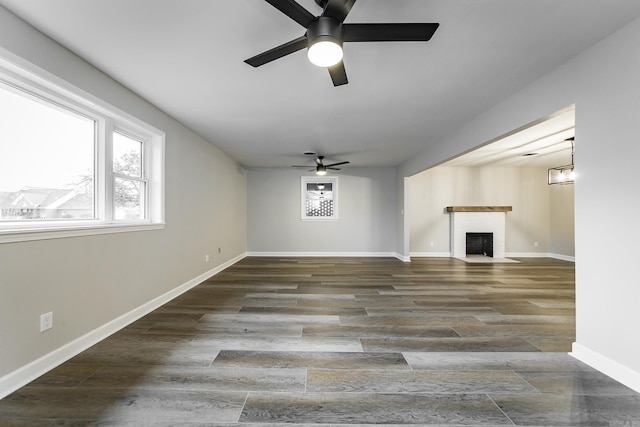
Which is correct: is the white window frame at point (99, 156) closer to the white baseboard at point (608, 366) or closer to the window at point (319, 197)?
the white baseboard at point (608, 366)

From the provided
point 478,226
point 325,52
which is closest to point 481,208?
point 478,226

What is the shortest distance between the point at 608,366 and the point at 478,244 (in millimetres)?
6273

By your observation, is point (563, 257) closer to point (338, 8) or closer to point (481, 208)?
point (481, 208)

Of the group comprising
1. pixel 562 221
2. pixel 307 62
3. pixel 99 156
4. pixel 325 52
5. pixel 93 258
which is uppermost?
pixel 307 62

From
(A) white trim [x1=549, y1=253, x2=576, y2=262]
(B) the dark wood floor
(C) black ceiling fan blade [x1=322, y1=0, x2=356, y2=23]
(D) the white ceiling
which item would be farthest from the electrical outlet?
(A) white trim [x1=549, y1=253, x2=576, y2=262]

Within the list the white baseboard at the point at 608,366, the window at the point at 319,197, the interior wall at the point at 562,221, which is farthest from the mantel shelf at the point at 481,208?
the white baseboard at the point at 608,366

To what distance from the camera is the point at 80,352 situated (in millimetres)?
2309

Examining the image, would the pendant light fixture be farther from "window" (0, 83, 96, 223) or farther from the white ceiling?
"window" (0, 83, 96, 223)

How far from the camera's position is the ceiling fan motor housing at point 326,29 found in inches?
60.4

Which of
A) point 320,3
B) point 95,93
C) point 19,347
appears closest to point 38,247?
point 19,347

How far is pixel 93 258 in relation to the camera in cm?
248

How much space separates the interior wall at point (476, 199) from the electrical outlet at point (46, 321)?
7.12m

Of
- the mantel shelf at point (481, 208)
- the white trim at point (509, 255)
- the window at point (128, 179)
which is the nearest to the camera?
the window at point (128, 179)

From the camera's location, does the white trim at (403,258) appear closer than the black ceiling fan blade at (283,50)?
No
